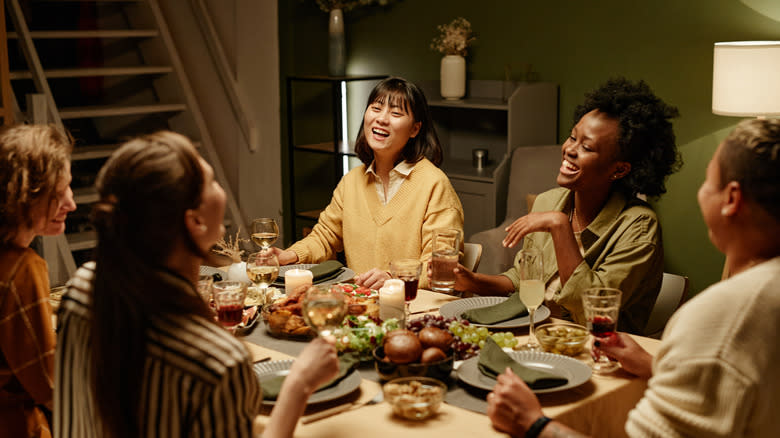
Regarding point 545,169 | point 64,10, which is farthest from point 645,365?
point 64,10

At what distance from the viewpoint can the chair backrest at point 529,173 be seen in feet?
14.7

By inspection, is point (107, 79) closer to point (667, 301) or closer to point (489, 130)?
point (489, 130)

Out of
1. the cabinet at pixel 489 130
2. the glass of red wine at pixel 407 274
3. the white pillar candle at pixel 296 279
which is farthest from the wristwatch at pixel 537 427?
the cabinet at pixel 489 130

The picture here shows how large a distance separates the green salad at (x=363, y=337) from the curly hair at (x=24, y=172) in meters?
0.74

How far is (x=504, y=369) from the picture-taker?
1.76 m

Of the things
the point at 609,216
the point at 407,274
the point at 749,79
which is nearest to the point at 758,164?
the point at 407,274

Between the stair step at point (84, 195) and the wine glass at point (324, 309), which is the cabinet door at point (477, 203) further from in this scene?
the wine glass at point (324, 309)

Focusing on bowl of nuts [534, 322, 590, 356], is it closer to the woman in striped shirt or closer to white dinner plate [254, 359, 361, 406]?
white dinner plate [254, 359, 361, 406]

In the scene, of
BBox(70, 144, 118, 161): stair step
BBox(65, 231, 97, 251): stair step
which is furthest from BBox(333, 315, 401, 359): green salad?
BBox(70, 144, 118, 161): stair step

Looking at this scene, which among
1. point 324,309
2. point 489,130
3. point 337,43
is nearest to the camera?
point 324,309

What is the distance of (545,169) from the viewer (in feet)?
14.7

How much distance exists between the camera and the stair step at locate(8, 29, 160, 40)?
4859 millimetres

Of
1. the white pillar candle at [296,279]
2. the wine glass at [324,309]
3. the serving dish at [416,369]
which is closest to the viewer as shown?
the wine glass at [324,309]

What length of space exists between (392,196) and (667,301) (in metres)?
1.06
